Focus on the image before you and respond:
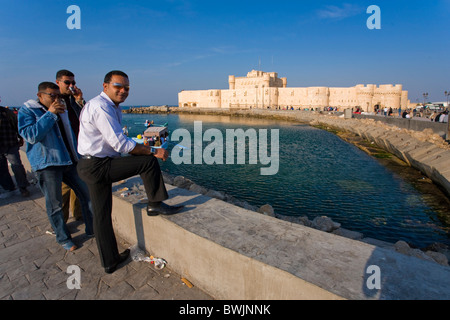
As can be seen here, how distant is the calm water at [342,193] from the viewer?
20.5 feet

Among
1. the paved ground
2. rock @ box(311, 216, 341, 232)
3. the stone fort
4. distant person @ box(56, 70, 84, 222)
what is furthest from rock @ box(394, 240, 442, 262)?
the stone fort

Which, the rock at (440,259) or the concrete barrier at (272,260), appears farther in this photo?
the rock at (440,259)

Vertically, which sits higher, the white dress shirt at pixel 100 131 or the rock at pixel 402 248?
the white dress shirt at pixel 100 131

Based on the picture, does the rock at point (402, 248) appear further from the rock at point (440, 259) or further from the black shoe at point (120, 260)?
the black shoe at point (120, 260)

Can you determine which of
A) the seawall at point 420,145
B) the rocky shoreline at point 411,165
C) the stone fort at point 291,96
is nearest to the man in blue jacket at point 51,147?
the rocky shoreline at point 411,165

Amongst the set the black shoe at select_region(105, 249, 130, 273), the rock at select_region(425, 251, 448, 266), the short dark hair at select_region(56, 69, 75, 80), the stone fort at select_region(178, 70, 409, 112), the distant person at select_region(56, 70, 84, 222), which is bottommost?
the rock at select_region(425, 251, 448, 266)

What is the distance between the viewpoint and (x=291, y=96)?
6294 cm

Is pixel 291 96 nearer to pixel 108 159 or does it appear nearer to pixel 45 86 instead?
pixel 45 86

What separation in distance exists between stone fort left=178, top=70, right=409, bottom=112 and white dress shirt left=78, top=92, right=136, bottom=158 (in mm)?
56850

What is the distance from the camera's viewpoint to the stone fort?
170ft

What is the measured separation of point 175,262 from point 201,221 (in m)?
0.48

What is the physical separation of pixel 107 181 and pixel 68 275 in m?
1.11

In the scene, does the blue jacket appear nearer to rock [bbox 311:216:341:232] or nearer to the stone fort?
rock [bbox 311:216:341:232]
